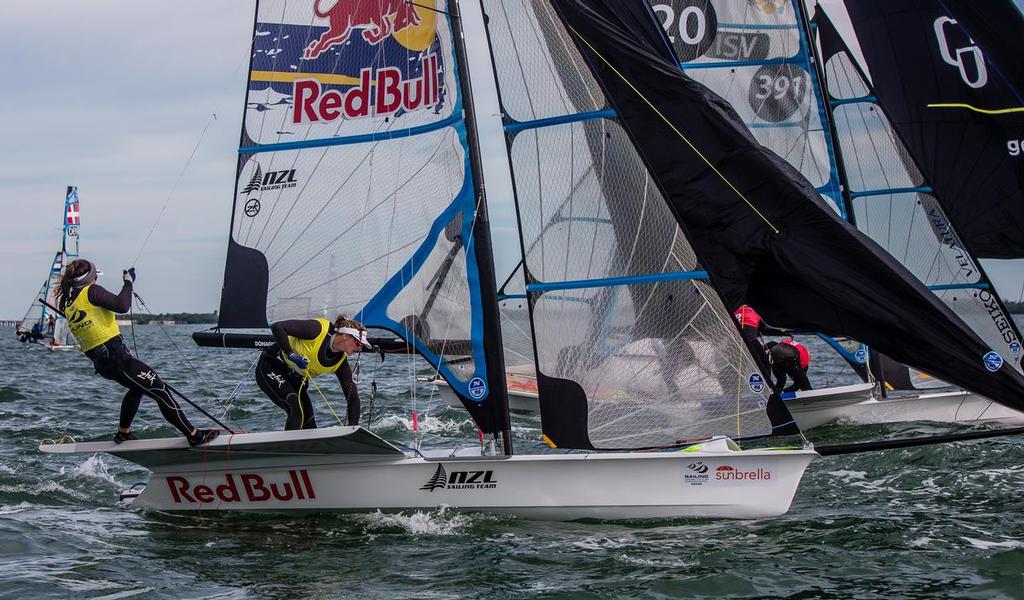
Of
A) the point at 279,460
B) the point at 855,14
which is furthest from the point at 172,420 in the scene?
the point at 855,14

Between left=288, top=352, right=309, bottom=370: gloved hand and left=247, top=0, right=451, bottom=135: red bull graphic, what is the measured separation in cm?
184

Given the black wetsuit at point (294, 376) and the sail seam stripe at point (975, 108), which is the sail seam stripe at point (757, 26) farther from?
the black wetsuit at point (294, 376)

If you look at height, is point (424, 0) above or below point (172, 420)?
above

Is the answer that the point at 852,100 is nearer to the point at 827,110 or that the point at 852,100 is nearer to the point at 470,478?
the point at 827,110

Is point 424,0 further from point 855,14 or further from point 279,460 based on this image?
point 855,14

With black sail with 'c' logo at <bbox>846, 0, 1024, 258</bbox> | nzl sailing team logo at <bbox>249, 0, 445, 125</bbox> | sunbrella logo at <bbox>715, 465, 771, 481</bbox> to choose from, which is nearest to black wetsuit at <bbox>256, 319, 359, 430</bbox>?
nzl sailing team logo at <bbox>249, 0, 445, 125</bbox>

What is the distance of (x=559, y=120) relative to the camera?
8.88m

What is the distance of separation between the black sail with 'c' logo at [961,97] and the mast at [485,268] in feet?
21.1

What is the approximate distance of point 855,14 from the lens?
14.2m

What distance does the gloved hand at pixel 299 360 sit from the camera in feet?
29.5

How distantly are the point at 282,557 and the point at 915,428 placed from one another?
858cm

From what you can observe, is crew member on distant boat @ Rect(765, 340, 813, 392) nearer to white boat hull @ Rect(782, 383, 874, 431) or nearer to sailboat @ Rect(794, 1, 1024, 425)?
white boat hull @ Rect(782, 383, 874, 431)

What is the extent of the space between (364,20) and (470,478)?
382cm

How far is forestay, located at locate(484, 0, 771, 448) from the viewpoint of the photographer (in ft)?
28.6
